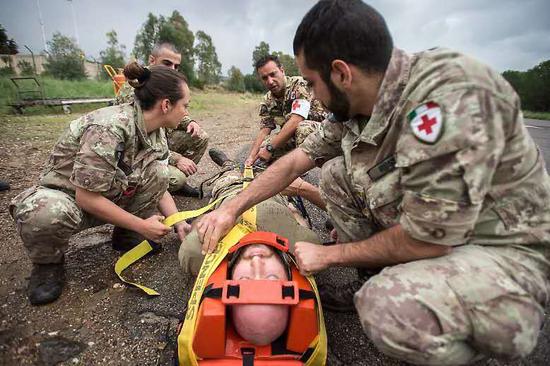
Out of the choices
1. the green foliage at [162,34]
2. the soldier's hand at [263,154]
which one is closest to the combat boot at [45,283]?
the soldier's hand at [263,154]

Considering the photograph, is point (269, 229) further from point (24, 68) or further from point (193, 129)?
point (24, 68)

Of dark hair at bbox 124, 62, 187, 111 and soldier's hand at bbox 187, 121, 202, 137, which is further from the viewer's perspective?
soldier's hand at bbox 187, 121, 202, 137

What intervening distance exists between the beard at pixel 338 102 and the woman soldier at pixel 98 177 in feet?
4.39

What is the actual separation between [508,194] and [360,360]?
3.72 ft

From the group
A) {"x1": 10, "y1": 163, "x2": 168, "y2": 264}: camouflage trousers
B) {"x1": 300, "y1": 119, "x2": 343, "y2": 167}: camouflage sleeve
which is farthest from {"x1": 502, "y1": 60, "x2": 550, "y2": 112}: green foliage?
{"x1": 10, "y1": 163, "x2": 168, "y2": 264}: camouflage trousers

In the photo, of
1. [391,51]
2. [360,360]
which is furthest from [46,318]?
[391,51]

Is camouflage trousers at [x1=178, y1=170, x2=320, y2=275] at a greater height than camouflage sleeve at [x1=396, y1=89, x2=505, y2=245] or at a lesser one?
lesser

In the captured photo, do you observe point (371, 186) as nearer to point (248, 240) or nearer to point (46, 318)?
point (248, 240)

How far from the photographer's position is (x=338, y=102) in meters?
1.76

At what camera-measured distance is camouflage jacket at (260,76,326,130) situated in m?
4.70

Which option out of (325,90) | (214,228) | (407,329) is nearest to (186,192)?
(214,228)

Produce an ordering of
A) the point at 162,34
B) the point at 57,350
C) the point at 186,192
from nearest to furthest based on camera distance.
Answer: the point at 57,350
the point at 186,192
the point at 162,34

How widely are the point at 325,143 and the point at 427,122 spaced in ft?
3.50

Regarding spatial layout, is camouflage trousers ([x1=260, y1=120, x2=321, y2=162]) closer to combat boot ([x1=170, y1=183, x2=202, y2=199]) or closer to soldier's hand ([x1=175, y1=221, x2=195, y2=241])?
combat boot ([x1=170, y1=183, x2=202, y2=199])
